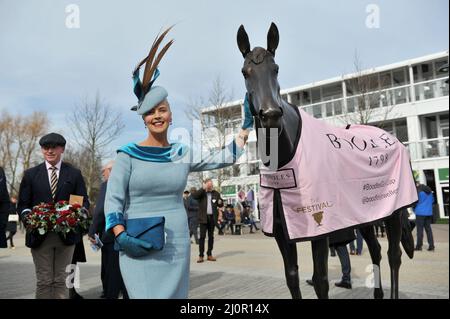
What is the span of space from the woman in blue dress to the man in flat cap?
1939mm

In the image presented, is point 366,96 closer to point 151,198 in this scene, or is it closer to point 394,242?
point 394,242

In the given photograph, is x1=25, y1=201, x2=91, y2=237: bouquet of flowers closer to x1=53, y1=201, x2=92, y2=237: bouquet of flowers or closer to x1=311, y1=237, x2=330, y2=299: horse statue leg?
x1=53, y1=201, x2=92, y2=237: bouquet of flowers

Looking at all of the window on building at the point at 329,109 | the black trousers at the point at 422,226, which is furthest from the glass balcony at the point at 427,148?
the black trousers at the point at 422,226

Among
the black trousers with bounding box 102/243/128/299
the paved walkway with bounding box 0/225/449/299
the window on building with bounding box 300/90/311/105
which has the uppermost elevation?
the window on building with bounding box 300/90/311/105

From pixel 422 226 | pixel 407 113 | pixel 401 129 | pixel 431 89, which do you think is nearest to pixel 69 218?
pixel 422 226

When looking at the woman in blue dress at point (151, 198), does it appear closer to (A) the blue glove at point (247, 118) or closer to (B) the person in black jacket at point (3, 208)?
(A) the blue glove at point (247, 118)

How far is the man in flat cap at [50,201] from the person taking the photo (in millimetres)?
3855

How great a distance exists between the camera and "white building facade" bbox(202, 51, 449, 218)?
21250mm

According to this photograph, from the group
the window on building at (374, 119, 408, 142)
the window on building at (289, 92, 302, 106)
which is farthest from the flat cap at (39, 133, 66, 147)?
the window on building at (289, 92, 302, 106)

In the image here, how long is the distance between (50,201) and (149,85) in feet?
7.67
